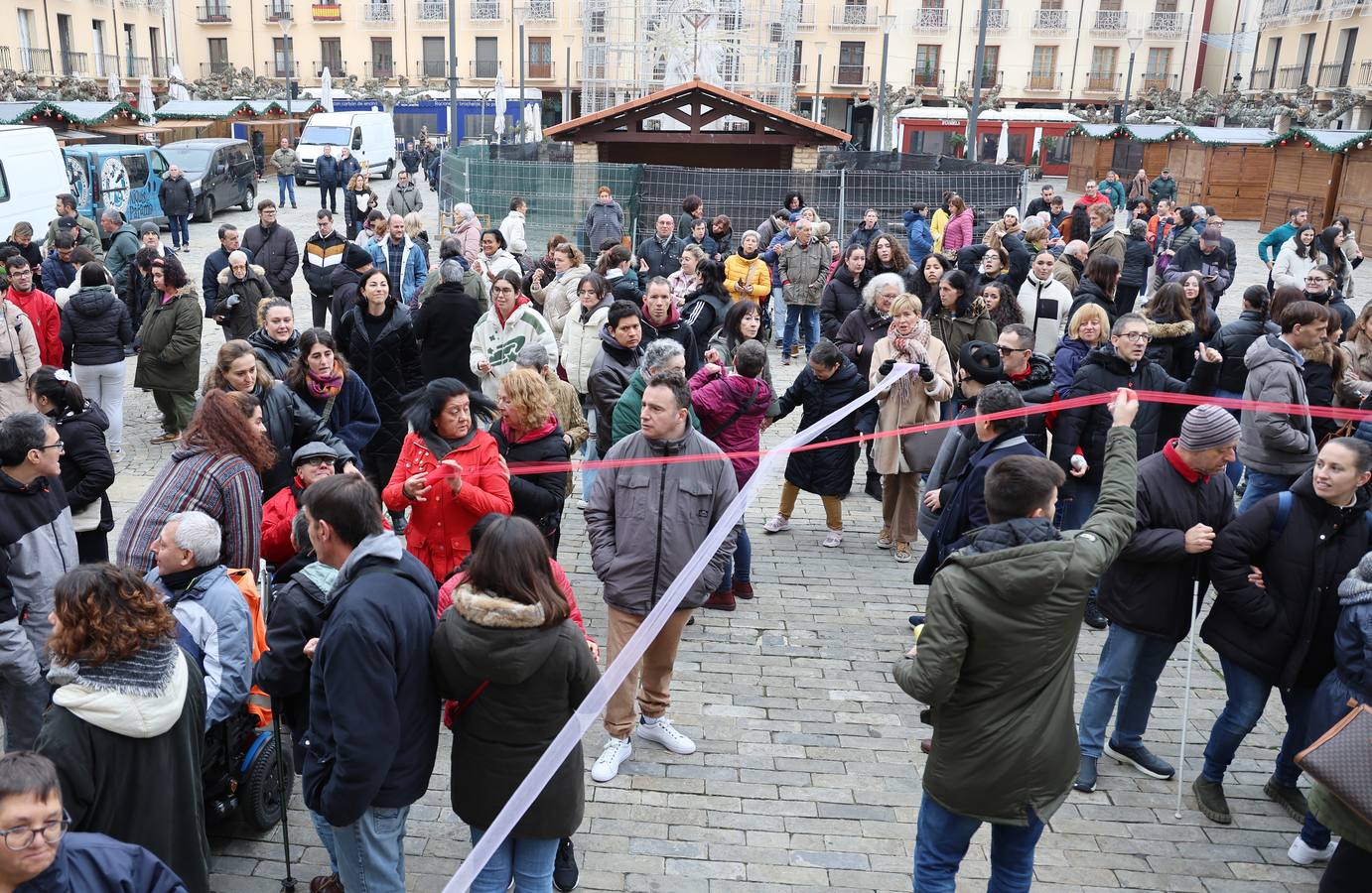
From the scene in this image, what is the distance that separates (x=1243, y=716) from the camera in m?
4.87

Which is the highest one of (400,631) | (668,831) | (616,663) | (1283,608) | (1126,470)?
(1126,470)

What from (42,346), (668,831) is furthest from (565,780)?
(42,346)

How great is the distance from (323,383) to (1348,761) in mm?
5202

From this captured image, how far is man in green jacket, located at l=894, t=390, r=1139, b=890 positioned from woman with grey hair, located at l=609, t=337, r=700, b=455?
271 cm

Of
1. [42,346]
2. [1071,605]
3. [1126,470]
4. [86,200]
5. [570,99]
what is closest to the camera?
[1071,605]

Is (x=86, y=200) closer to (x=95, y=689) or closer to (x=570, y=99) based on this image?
(x=95, y=689)

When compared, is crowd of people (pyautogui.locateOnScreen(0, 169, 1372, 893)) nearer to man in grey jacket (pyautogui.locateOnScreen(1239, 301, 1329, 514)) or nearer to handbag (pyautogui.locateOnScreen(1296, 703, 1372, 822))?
man in grey jacket (pyautogui.locateOnScreen(1239, 301, 1329, 514))

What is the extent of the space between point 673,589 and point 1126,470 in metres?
1.95

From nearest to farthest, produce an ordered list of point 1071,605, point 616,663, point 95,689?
point 95,689
point 1071,605
point 616,663

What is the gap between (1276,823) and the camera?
5.00 meters

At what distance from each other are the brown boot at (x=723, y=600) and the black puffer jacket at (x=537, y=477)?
1.59 meters

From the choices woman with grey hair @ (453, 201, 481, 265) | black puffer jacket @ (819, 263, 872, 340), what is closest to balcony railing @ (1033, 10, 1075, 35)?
woman with grey hair @ (453, 201, 481, 265)

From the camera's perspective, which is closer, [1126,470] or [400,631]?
[400,631]

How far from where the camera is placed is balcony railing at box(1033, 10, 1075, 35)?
192 ft
